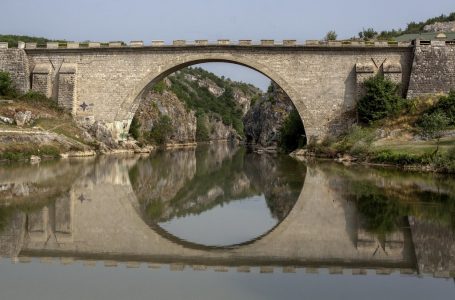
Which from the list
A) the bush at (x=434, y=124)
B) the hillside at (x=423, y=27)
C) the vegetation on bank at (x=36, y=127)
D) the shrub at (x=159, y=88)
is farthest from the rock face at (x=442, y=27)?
the vegetation on bank at (x=36, y=127)

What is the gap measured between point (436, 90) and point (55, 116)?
27.1m

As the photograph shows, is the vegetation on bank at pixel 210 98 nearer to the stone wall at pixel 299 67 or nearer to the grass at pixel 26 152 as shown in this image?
the stone wall at pixel 299 67

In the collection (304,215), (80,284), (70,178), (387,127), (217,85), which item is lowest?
(80,284)

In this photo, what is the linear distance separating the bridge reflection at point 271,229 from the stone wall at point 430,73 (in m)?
17.6

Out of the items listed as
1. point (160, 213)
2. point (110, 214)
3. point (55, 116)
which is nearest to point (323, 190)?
point (160, 213)

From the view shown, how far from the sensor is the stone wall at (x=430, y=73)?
39562mm

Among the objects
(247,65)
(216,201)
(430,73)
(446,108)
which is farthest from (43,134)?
(430,73)

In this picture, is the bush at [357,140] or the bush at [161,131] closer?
the bush at [357,140]

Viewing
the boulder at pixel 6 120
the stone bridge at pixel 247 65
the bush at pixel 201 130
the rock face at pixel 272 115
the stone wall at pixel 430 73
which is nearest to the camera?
the boulder at pixel 6 120

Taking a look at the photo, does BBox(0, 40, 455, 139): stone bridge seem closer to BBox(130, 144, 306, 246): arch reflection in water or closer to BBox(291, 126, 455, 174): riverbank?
BBox(291, 126, 455, 174): riverbank

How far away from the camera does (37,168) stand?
27438 millimetres

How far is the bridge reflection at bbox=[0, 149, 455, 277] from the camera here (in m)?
10.6

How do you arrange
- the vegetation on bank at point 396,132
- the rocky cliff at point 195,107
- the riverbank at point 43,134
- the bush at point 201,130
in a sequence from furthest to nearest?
the bush at point 201,130
the rocky cliff at point 195,107
the riverbank at point 43,134
the vegetation on bank at point 396,132

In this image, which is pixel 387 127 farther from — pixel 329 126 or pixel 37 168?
pixel 37 168
